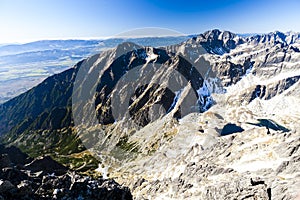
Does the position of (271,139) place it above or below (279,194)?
below

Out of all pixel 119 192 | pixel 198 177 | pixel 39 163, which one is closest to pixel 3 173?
pixel 119 192

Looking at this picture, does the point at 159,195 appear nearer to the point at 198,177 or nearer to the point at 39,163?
the point at 198,177

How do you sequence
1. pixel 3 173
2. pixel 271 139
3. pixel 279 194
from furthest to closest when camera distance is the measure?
pixel 271 139, pixel 3 173, pixel 279 194

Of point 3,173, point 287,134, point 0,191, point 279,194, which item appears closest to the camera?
point 0,191

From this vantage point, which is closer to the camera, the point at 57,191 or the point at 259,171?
the point at 57,191

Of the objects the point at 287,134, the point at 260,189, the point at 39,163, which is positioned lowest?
the point at 39,163

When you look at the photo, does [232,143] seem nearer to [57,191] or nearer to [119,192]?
[119,192]

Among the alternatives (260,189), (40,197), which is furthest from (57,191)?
(260,189)

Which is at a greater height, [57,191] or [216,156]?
[57,191]

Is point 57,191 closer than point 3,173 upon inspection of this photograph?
Yes
